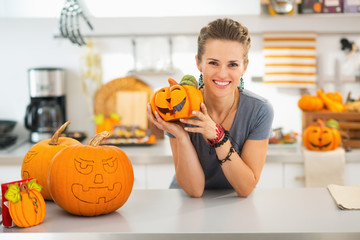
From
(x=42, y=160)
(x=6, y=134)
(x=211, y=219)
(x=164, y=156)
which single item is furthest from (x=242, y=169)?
(x=6, y=134)

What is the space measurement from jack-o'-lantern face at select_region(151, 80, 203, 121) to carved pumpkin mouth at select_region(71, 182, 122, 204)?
0.26 metres

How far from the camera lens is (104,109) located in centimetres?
346

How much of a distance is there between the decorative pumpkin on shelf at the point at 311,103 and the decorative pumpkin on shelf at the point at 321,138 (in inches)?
6.5

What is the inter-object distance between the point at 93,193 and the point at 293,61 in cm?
216

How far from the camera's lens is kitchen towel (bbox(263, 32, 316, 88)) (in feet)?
10.8

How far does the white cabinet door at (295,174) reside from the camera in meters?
2.94

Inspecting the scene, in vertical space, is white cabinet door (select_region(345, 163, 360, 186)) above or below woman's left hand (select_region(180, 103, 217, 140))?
below

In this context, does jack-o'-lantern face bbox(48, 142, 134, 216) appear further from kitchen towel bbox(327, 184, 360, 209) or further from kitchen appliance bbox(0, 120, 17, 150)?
kitchen appliance bbox(0, 120, 17, 150)

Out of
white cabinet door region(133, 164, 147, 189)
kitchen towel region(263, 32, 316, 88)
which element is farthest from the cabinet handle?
white cabinet door region(133, 164, 147, 189)

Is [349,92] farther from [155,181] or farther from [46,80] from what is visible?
[46,80]

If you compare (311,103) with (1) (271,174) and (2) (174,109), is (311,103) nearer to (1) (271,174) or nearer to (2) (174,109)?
(1) (271,174)

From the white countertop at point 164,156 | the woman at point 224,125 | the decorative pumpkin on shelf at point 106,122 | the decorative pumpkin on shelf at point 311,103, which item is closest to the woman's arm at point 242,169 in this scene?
the woman at point 224,125

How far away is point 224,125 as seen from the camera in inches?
72.3

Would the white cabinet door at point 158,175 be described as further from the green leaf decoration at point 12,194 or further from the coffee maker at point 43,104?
the green leaf decoration at point 12,194
